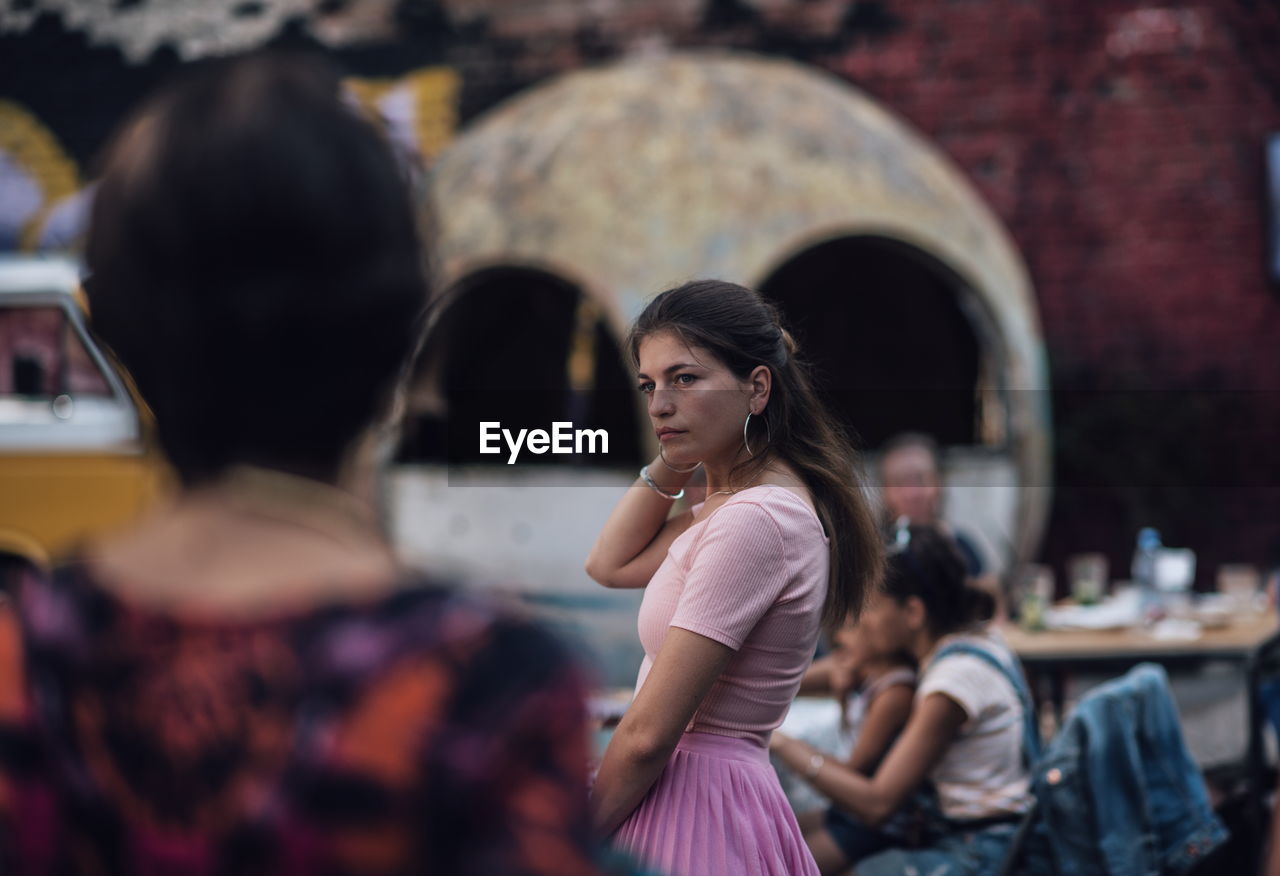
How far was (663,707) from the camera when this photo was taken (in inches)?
63.5

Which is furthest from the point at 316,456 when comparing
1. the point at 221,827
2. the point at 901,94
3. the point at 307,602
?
the point at 901,94

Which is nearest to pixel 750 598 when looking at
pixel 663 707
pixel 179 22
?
pixel 663 707

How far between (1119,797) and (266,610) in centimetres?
252

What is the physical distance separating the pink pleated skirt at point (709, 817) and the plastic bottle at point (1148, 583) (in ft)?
13.0

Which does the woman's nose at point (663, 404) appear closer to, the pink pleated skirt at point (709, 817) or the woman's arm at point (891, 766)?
the pink pleated skirt at point (709, 817)

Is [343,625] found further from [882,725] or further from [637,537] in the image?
[882,725]

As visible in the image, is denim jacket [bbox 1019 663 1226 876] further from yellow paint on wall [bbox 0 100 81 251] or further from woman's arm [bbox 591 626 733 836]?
yellow paint on wall [bbox 0 100 81 251]

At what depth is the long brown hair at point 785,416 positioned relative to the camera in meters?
1.80

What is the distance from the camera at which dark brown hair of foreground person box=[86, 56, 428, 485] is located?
0.88m

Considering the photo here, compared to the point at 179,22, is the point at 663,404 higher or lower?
lower

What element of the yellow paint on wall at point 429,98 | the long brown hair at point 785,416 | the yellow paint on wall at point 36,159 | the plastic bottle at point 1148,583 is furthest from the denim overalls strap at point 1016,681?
the yellow paint on wall at point 36,159

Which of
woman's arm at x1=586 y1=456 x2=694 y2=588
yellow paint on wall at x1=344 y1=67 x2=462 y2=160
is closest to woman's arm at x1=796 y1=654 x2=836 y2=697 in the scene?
woman's arm at x1=586 y1=456 x2=694 y2=588

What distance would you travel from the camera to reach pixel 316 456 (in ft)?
3.03

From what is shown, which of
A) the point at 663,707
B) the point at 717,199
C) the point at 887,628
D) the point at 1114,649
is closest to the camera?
the point at 663,707
